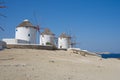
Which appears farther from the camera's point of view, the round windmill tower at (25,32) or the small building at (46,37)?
the small building at (46,37)

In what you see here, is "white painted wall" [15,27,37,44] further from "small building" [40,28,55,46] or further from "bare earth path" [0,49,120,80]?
"bare earth path" [0,49,120,80]

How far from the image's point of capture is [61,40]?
203 ft

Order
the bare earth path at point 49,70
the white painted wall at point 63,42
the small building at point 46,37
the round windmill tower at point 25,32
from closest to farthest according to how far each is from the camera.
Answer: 1. the bare earth path at point 49,70
2. the round windmill tower at point 25,32
3. the small building at point 46,37
4. the white painted wall at point 63,42

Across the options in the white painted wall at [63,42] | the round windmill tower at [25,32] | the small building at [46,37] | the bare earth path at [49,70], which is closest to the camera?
the bare earth path at [49,70]

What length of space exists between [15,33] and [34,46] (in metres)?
11.6

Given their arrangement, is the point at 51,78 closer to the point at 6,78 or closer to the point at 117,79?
the point at 6,78

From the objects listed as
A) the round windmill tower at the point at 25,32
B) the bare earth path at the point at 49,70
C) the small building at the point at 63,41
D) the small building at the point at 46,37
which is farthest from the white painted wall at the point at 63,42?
the bare earth path at the point at 49,70

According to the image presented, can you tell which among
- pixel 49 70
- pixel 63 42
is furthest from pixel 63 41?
pixel 49 70

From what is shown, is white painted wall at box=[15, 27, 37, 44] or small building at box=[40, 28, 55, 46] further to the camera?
small building at box=[40, 28, 55, 46]

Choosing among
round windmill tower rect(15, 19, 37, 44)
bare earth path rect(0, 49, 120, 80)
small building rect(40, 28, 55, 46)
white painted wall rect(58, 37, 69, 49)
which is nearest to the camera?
bare earth path rect(0, 49, 120, 80)

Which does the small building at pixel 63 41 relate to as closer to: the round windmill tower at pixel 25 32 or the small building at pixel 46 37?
the small building at pixel 46 37

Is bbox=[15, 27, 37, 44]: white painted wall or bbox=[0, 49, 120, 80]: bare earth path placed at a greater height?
bbox=[15, 27, 37, 44]: white painted wall

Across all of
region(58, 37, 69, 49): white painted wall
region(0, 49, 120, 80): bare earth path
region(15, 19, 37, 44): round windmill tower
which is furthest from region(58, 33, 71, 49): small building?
region(0, 49, 120, 80): bare earth path

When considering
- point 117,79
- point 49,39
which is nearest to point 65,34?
point 49,39
